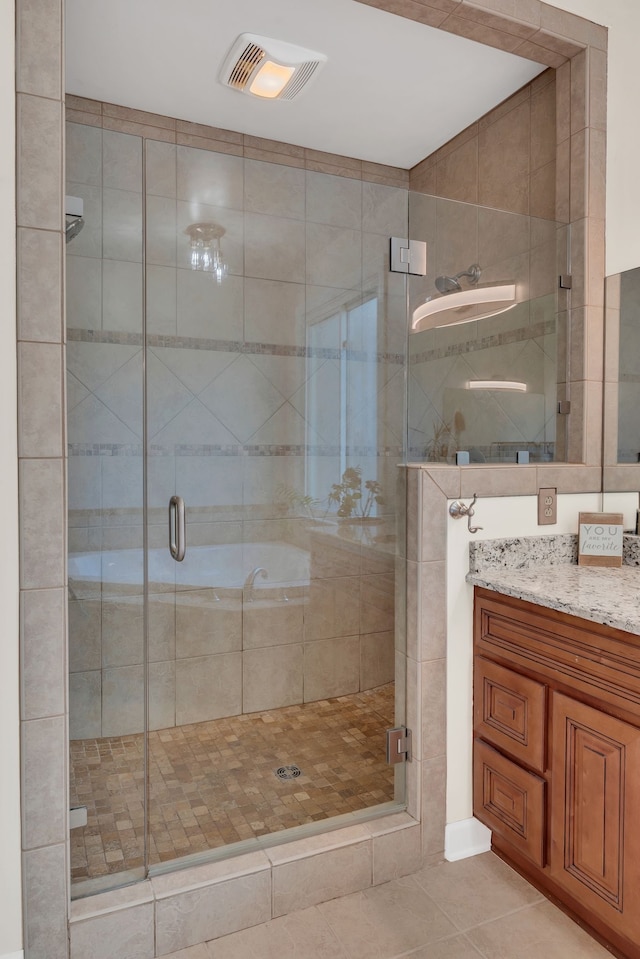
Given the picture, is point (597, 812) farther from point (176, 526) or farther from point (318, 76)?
point (318, 76)

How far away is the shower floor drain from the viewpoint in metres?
1.80

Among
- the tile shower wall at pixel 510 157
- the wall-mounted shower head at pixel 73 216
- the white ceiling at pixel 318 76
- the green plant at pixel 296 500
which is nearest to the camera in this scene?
the wall-mounted shower head at pixel 73 216

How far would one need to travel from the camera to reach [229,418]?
5.53ft

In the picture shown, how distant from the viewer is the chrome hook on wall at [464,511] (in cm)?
192

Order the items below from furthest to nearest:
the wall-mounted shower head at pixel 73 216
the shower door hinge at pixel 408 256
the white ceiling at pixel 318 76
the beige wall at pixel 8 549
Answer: the white ceiling at pixel 318 76
the shower door hinge at pixel 408 256
the wall-mounted shower head at pixel 73 216
the beige wall at pixel 8 549

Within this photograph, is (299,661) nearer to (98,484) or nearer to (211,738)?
(211,738)

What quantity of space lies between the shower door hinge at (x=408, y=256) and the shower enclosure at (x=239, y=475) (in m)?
0.03

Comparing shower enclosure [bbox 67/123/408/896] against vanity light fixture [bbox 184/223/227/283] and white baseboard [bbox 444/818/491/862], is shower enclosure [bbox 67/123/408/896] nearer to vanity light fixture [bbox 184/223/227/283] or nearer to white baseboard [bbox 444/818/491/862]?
vanity light fixture [bbox 184/223/227/283]

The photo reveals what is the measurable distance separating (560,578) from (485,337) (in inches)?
32.1

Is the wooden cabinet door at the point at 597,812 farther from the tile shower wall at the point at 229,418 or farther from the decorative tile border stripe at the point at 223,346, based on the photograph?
the decorative tile border stripe at the point at 223,346

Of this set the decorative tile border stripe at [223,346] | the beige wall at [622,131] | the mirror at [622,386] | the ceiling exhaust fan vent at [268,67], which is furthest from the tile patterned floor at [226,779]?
the ceiling exhaust fan vent at [268,67]

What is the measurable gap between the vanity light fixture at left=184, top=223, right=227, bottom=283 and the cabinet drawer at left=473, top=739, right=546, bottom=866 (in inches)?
62.5

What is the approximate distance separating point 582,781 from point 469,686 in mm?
457

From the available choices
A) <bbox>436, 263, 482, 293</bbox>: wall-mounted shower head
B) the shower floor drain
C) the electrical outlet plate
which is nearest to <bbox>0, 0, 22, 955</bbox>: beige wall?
the shower floor drain
